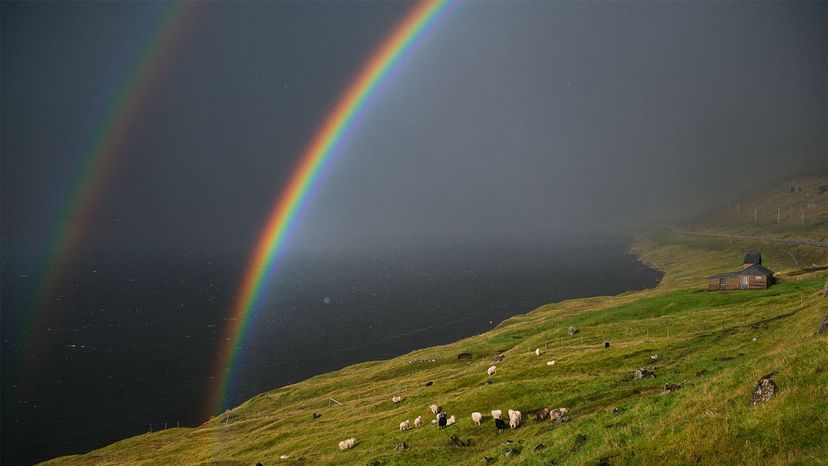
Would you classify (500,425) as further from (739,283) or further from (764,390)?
(739,283)

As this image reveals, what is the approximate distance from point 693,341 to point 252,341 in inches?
5317

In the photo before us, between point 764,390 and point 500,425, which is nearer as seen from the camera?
point 764,390

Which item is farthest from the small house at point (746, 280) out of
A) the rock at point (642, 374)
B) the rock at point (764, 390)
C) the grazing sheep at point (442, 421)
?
the rock at point (764, 390)

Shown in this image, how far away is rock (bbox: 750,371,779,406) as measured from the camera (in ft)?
85.1

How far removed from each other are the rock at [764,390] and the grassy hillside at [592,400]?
0.41 metres

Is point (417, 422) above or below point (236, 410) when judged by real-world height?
above

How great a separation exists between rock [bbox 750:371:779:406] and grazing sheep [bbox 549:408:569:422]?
17753mm

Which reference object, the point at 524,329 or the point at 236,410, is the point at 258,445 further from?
the point at 524,329

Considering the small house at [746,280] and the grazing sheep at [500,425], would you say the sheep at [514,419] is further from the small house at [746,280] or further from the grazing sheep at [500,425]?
the small house at [746,280]

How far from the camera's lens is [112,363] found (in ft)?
464

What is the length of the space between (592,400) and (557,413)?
182 inches

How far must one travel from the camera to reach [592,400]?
45.3 m

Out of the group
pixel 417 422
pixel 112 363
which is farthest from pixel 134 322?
pixel 417 422

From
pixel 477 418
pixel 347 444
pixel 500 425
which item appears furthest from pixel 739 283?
pixel 347 444
